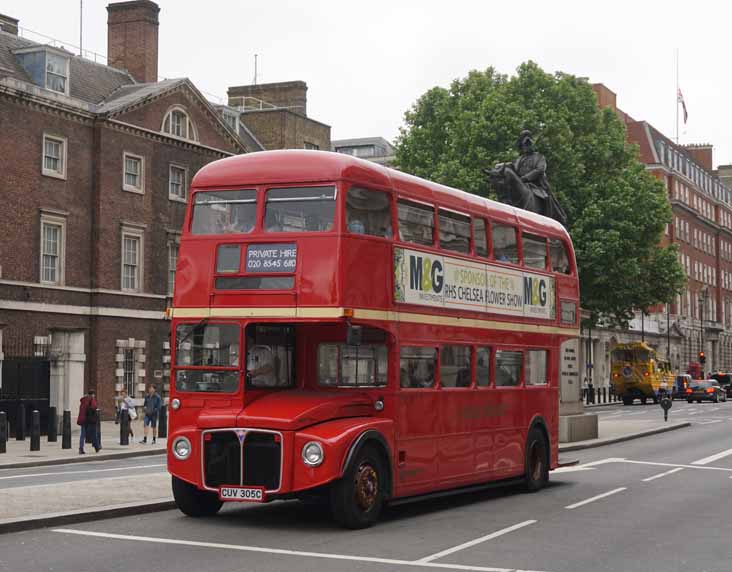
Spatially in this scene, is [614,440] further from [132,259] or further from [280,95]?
[280,95]

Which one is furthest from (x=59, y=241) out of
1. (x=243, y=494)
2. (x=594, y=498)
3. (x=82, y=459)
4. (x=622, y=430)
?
(x=243, y=494)

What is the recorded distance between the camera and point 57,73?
41.8 meters

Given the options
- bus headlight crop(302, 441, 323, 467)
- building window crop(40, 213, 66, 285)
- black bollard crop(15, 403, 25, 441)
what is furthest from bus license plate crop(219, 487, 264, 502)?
building window crop(40, 213, 66, 285)

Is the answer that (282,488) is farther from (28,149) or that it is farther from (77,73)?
(77,73)

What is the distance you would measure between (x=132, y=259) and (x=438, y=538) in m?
33.4

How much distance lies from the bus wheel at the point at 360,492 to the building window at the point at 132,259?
103 ft

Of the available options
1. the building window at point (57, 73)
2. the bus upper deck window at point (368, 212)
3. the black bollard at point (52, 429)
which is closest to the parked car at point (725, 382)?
the building window at point (57, 73)

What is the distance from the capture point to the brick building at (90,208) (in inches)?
1535

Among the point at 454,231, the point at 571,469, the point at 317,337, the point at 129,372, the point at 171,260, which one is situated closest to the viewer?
the point at 317,337

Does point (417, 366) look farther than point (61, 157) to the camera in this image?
No

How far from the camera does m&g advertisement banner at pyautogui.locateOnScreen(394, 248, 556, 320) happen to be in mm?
14625

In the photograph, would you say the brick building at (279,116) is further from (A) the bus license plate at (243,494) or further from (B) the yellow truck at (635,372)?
(A) the bus license plate at (243,494)

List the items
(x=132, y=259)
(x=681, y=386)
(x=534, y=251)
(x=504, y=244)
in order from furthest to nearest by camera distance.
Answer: (x=681, y=386)
(x=132, y=259)
(x=534, y=251)
(x=504, y=244)

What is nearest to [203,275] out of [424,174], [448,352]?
[448,352]
